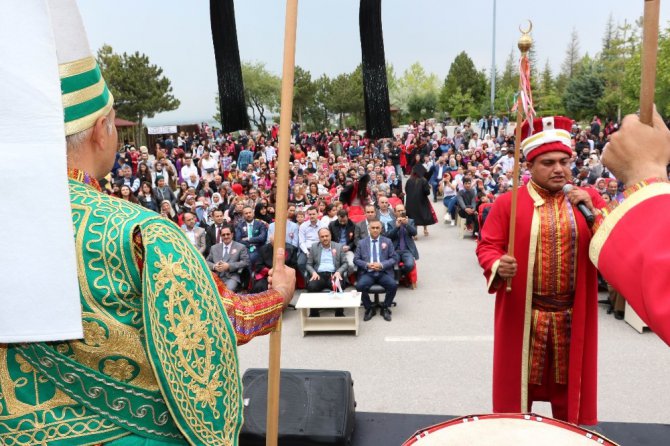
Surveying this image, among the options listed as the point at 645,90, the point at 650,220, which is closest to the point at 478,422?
the point at 650,220

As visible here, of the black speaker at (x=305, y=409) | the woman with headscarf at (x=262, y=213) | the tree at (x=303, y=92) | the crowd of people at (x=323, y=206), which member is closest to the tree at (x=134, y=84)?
the tree at (x=303, y=92)

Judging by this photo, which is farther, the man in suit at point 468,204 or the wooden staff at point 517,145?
the man in suit at point 468,204

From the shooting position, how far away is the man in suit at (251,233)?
8805 mm

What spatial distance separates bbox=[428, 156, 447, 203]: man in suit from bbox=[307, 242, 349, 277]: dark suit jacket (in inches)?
385

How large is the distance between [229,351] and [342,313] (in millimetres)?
6067

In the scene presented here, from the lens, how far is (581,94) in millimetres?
41031

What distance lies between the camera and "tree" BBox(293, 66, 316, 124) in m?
33.8

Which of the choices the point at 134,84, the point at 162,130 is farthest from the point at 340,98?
the point at 134,84

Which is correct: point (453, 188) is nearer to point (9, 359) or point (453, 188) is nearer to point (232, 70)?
point (232, 70)

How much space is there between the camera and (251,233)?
29.4 feet

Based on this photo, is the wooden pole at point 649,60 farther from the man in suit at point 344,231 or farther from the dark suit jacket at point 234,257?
the man in suit at point 344,231

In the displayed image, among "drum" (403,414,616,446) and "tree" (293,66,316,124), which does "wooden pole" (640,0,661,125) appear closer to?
"drum" (403,414,616,446)

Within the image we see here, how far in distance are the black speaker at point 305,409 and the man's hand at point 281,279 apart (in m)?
1.81

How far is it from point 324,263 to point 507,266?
5.21m
